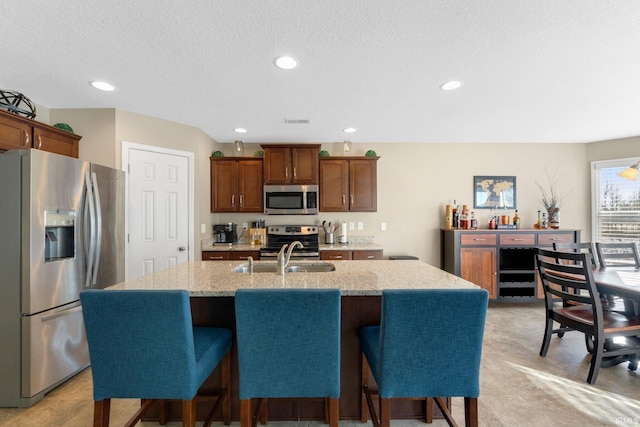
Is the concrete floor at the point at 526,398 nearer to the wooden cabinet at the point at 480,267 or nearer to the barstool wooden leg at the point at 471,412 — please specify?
the barstool wooden leg at the point at 471,412

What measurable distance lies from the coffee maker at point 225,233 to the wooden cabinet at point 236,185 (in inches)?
10.4

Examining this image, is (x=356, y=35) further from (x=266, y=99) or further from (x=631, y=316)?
(x=631, y=316)

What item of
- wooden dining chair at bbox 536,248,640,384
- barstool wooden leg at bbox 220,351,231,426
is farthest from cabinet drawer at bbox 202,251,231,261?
wooden dining chair at bbox 536,248,640,384

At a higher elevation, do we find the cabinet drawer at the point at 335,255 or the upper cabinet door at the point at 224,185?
the upper cabinet door at the point at 224,185

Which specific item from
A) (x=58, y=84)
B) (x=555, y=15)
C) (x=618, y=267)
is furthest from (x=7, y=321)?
(x=618, y=267)

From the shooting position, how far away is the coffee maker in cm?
432

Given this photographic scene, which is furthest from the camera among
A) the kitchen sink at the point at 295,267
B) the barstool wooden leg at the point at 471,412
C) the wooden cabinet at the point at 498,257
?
the wooden cabinet at the point at 498,257

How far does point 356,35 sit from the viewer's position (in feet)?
6.07

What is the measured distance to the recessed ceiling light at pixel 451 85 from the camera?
250 centimetres

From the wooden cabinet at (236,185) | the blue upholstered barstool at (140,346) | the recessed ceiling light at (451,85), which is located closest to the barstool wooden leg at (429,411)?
the blue upholstered barstool at (140,346)

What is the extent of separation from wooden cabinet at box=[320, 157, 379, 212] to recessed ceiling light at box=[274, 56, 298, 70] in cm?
211

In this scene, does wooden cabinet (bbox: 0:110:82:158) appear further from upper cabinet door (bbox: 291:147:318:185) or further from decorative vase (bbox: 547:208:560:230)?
decorative vase (bbox: 547:208:560:230)

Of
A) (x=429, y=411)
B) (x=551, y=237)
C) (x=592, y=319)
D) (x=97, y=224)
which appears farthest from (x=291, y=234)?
(x=551, y=237)

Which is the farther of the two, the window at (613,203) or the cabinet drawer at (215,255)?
the window at (613,203)
